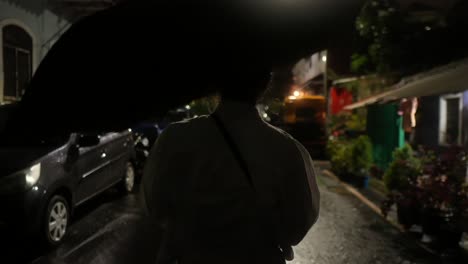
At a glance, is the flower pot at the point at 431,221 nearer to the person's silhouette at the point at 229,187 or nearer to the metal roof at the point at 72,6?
the person's silhouette at the point at 229,187

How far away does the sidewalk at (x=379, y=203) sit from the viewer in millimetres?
6612

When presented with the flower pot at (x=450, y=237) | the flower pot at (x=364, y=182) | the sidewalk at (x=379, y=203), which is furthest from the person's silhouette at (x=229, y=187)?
the flower pot at (x=364, y=182)

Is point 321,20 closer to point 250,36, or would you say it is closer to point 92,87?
point 250,36

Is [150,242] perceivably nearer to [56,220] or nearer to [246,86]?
[56,220]

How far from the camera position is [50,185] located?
248 inches

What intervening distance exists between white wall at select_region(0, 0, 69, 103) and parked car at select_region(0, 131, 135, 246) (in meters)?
7.80

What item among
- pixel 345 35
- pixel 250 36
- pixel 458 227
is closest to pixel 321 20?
pixel 345 35

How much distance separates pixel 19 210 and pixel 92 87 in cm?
517

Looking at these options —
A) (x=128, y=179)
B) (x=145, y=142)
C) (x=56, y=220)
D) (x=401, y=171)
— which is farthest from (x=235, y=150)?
(x=145, y=142)

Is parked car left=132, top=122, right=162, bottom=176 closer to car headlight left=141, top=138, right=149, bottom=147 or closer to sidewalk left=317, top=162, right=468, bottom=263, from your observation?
car headlight left=141, top=138, right=149, bottom=147

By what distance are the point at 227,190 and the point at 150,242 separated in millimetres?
5346

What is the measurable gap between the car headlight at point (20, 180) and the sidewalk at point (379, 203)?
5469 mm

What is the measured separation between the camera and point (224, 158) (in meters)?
1.74

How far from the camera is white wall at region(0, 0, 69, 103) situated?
14172mm
